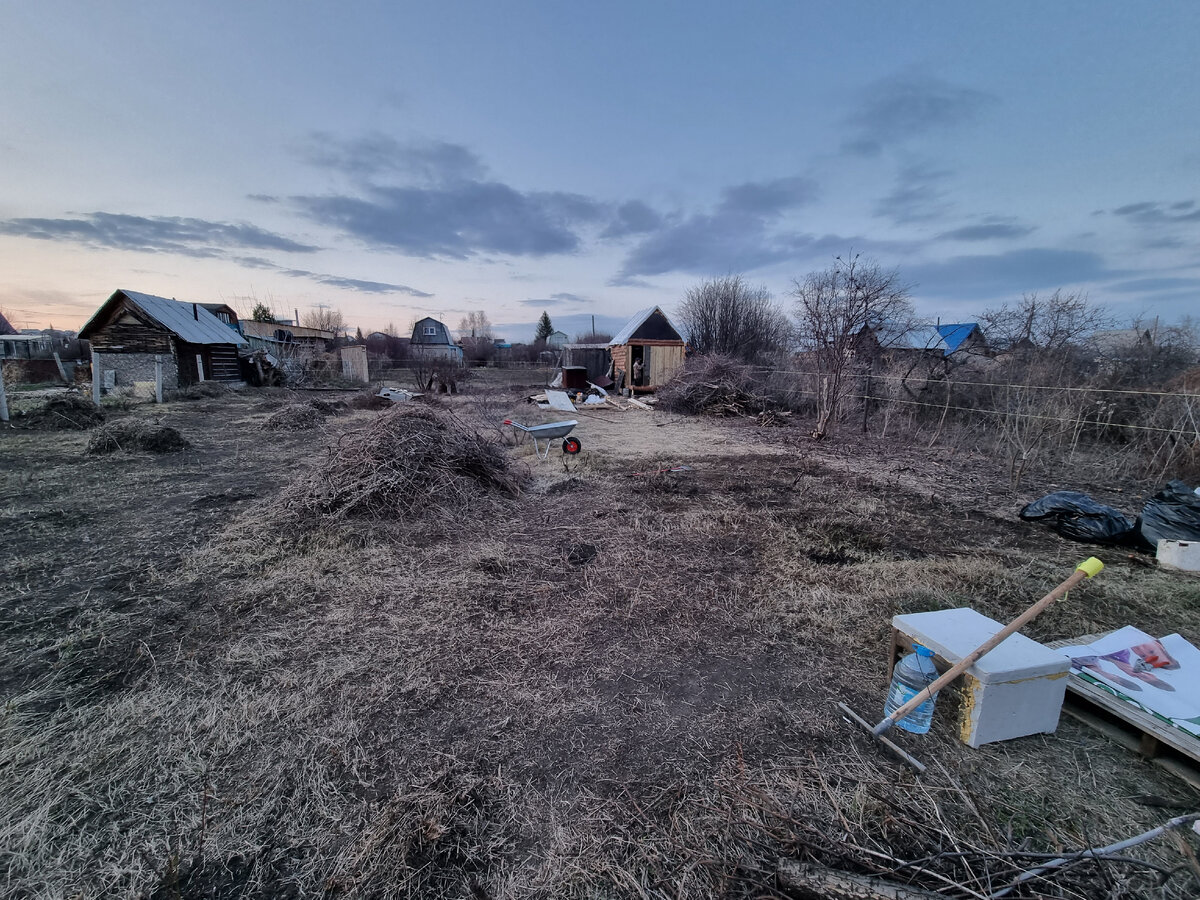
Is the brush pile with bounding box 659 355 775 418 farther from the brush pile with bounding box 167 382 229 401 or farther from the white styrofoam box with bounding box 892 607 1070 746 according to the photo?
the brush pile with bounding box 167 382 229 401

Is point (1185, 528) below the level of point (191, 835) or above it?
above

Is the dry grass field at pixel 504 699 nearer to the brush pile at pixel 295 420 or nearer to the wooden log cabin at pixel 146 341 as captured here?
the brush pile at pixel 295 420

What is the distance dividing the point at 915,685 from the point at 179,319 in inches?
1076

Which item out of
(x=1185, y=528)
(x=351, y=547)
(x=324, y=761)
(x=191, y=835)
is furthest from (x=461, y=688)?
(x=1185, y=528)

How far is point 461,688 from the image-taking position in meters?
2.72

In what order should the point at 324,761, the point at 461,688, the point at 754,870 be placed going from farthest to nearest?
the point at 461,688 < the point at 324,761 < the point at 754,870

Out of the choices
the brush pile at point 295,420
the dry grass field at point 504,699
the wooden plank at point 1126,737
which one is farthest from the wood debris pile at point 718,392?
the wooden plank at point 1126,737

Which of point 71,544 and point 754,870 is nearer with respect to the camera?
point 754,870

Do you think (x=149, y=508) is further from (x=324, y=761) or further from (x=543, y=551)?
(x=324, y=761)

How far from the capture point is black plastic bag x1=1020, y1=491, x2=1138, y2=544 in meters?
4.86

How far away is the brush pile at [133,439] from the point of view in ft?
27.0

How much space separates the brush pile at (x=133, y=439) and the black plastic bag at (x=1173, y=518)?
546 inches

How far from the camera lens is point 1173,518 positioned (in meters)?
4.54

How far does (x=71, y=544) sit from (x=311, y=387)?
21069mm
